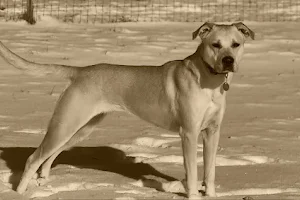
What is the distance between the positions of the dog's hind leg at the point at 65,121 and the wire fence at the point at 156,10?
1166 centimetres

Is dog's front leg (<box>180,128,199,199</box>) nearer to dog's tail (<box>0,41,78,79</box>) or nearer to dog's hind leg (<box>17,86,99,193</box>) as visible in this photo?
dog's hind leg (<box>17,86,99,193</box>)

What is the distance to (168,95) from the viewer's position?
239 inches

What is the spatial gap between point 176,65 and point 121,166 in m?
1.32

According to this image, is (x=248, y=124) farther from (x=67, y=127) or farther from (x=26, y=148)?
(x=67, y=127)

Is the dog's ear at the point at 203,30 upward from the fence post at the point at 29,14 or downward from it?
upward

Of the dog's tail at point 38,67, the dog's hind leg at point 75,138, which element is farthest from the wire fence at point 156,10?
the dog's tail at point 38,67

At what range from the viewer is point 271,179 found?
6402 mm

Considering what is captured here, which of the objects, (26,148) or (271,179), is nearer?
(271,179)

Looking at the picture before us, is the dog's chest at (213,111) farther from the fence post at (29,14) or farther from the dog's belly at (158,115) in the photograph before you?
the fence post at (29,14)

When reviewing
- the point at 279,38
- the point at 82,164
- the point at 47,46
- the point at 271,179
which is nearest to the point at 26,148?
the point at 82,164

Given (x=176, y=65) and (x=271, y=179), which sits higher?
(x=176, y=65)

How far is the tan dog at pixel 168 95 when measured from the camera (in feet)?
19.3

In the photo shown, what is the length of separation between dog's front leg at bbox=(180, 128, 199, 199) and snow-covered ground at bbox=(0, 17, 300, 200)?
0.15 metres

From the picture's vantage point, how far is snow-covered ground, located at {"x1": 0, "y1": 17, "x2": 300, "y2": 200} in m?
6.25
